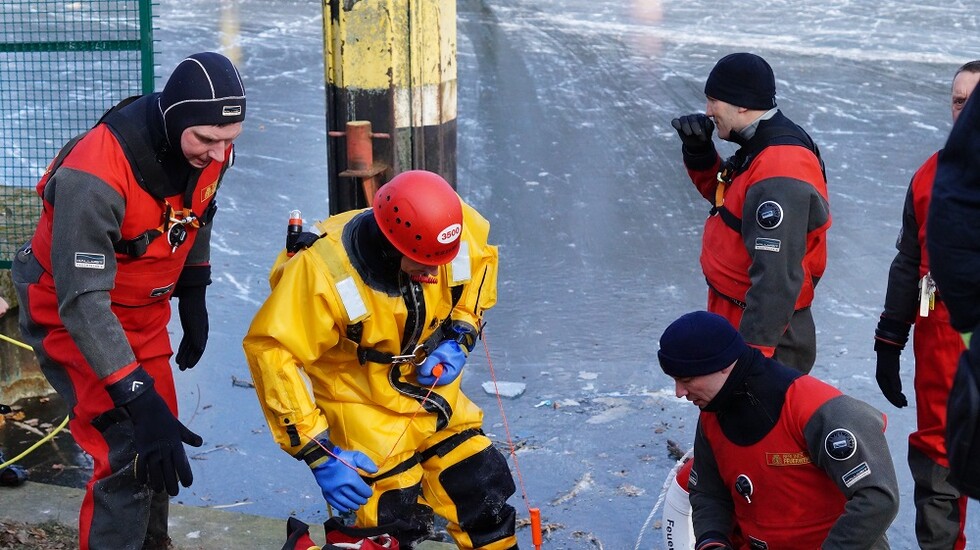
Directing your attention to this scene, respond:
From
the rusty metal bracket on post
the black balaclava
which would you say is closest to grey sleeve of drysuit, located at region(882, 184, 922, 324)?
the black balaclava

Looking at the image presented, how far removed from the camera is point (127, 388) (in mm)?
3367

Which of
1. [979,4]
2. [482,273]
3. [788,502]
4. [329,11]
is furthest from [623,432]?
[979,4]

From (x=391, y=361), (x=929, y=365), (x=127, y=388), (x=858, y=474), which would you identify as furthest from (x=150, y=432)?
(x=929, y=365)

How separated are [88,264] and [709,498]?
6.66 ft

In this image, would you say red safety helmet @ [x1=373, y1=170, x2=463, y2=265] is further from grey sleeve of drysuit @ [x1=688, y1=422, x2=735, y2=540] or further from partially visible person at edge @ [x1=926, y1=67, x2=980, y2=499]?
partially visible person at edge @ [x1=926, y1=67, x2=980, y2=499]

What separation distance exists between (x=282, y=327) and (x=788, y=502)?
5.22 feet

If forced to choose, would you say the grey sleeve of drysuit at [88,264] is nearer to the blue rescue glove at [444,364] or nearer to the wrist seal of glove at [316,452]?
the wrist seal of glove at [316,452]

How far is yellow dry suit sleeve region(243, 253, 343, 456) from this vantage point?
3.38m

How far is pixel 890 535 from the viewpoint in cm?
437

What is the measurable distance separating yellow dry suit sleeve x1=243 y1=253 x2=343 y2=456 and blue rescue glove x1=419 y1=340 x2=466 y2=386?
355mm

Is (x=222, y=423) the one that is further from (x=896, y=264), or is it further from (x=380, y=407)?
(x=896, y=264)

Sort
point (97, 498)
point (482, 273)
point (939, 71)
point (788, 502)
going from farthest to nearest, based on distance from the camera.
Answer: point (939, 71)
point (482, 273)
point (97, 498)
point (788, 502)

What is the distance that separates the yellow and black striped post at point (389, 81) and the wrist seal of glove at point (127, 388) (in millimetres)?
1392

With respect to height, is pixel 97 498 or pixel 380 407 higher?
A: pixel 380 407
